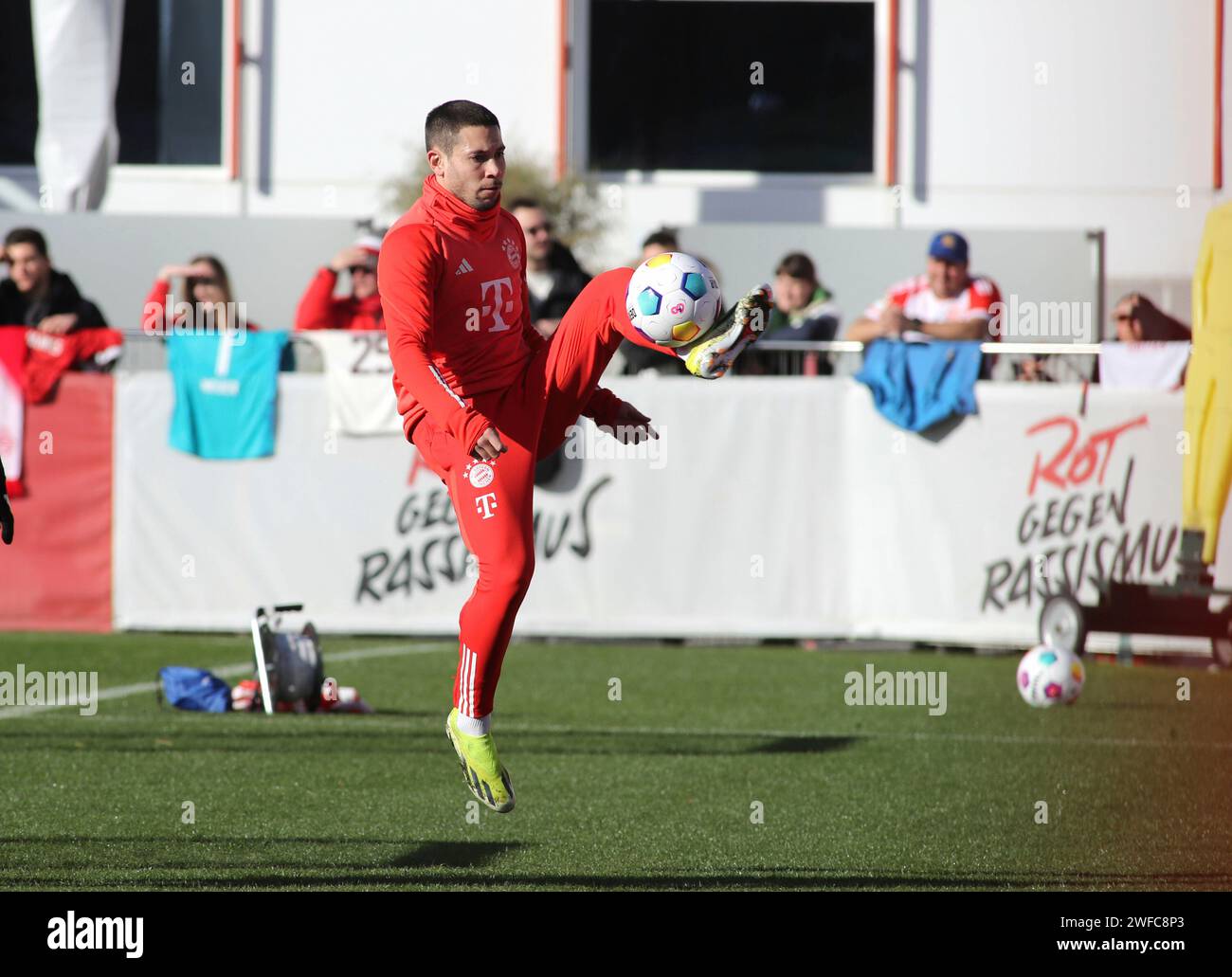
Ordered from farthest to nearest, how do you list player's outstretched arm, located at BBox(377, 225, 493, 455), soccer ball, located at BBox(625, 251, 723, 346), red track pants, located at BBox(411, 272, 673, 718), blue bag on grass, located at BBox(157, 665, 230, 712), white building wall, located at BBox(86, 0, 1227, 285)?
white building wall, located at BBox(86, 0, 1227, 285)
blue bag on grass, located at BBox(157, 665, 230, 712)
red track pants, located at BBox(411, 272, 673, 718)
soccer ball, located at BBox(625, 251, 723, 346)
player's outstretched arm, located at BBox(377, 225, 493, 455)

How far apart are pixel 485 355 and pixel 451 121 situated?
80cm

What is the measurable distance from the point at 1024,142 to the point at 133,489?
45.5 ft

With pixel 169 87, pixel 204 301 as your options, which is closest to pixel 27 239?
pixel 204 301

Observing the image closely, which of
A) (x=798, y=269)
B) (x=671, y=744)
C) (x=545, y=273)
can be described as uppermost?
(x=798, y=269)

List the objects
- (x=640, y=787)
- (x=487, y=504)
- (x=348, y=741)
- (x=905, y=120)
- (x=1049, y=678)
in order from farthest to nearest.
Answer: (x=905, y=120) < (x=1049, y=678) < (x=348, y=741) < (x=640, y=787) < (x=487, y=504)

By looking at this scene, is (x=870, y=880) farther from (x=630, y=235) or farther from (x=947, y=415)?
(x=630, y=235)

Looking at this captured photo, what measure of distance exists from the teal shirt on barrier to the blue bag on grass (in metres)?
3.62

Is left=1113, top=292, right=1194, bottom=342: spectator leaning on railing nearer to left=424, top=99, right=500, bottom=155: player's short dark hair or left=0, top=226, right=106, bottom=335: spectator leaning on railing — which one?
left=0, top=226, right=106, bottom=335: spectator leaning on railing

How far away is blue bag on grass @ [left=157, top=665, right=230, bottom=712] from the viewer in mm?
10109

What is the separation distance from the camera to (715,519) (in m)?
13.3

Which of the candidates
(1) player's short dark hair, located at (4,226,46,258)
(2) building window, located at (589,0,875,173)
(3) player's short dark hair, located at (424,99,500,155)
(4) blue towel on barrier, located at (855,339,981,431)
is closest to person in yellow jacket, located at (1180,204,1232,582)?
(4) blue towel on barrier, located at (855,339,981,431)

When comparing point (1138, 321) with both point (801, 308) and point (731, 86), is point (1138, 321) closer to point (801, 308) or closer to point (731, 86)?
point (801, 308)

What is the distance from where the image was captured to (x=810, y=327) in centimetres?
1367
